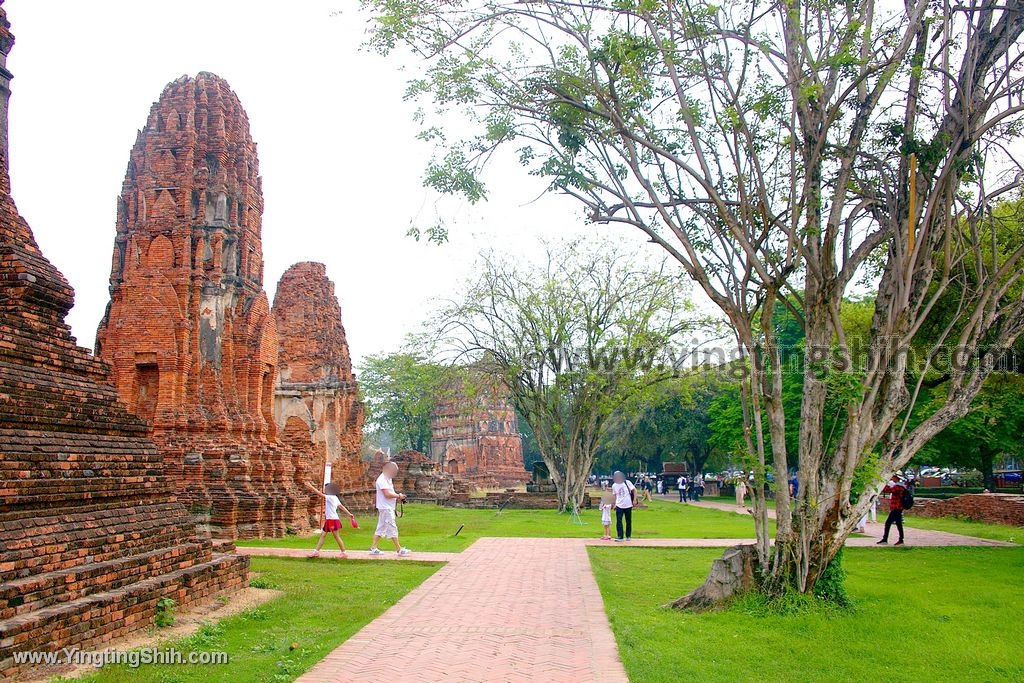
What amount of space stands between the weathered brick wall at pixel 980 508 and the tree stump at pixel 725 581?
14.3m

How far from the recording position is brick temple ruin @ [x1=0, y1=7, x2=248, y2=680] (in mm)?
6012

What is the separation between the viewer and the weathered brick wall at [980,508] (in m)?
19.5

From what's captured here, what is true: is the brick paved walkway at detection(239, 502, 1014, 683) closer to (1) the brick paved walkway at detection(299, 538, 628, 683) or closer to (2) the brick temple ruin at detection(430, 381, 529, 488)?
(1) the brick paved walkway at detection(299, 538, 628, 683)

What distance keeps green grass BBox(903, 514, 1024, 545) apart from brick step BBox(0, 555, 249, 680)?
46.4 feet

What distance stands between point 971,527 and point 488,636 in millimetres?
16641

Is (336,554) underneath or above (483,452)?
underneath

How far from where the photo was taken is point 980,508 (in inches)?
838

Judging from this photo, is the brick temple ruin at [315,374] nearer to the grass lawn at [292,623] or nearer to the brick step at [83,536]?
the grass lawn at [292,623]

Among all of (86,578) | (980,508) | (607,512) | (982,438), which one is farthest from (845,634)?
(982,438)

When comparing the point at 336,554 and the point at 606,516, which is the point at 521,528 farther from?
the point at 336,554

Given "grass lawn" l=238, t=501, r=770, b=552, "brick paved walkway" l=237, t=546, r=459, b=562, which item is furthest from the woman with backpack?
"brick paved walkway" l=237, t=546, r=459, b=562

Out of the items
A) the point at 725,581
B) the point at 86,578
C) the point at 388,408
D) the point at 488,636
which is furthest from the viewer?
the point at 388,408

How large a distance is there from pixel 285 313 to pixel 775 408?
20195 millimetres

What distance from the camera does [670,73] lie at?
27.9 feet
